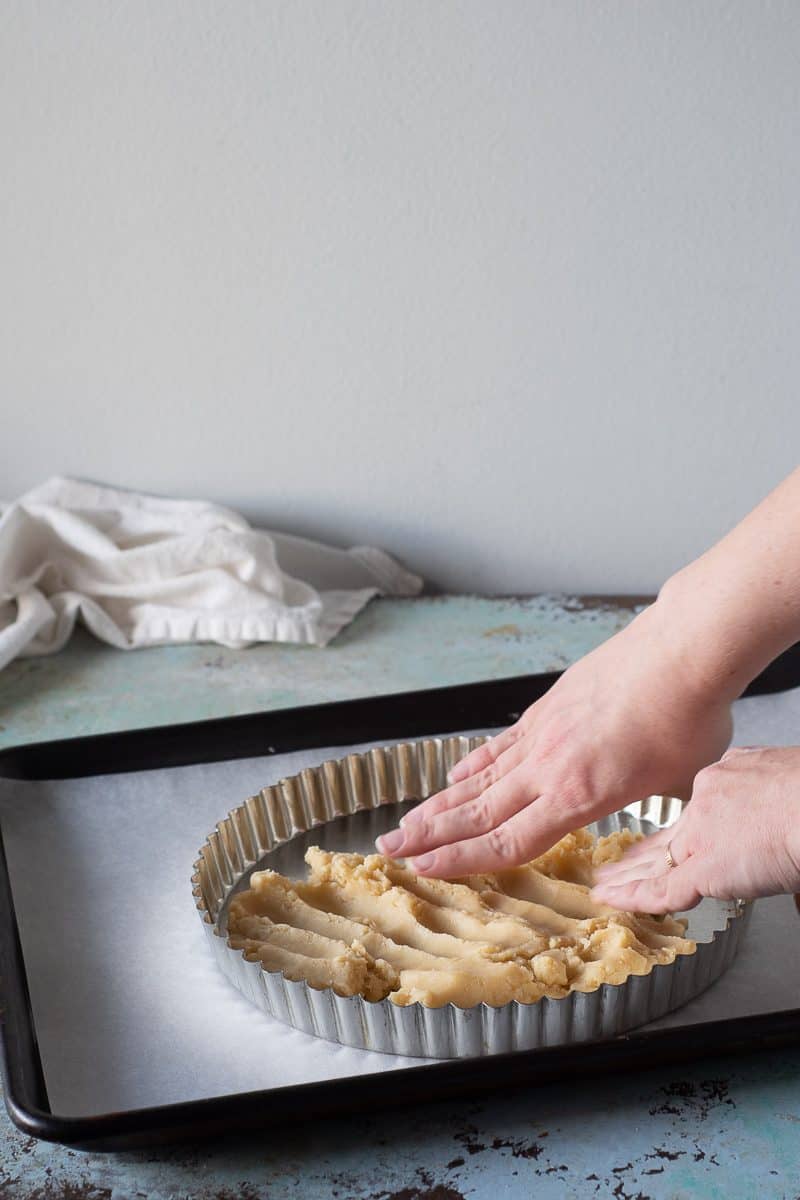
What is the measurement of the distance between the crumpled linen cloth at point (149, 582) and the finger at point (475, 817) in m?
0.57

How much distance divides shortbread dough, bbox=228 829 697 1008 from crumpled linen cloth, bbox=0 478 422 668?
59 cm

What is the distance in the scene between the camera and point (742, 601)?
856mm

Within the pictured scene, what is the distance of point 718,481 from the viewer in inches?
62.3

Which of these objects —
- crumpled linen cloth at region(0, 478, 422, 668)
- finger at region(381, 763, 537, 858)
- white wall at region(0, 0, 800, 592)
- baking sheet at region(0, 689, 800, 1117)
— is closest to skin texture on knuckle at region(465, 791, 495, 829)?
finger at region(381, 763, 537, 858)

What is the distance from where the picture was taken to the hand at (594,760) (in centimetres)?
91

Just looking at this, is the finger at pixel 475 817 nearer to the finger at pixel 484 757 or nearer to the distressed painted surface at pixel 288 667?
the finger at pixel 484 757

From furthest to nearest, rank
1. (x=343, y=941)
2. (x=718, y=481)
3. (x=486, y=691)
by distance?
(x=718, y=481), (x=486, y=691), (x=343, y=941)

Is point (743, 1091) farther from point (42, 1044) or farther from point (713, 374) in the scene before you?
point (713, 374)

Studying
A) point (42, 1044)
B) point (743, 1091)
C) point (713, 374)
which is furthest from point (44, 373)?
point (743, 1091)

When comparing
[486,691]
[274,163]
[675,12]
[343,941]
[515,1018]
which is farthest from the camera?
[274,163]

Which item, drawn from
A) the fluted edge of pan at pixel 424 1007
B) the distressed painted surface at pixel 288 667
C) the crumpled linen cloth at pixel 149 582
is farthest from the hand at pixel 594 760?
the crumpled linen cloth at pixel 149 582

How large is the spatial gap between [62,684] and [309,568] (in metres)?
0.38

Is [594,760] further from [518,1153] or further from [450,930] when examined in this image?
[518,1153]

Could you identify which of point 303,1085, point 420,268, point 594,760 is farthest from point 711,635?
point 420,268
